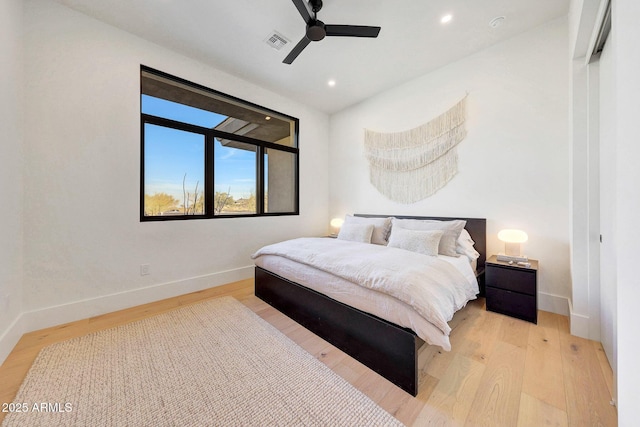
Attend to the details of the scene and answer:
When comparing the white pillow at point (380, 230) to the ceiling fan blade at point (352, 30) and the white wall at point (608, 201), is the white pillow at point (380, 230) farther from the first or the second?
the ceiling fan blade at point (352, 30)

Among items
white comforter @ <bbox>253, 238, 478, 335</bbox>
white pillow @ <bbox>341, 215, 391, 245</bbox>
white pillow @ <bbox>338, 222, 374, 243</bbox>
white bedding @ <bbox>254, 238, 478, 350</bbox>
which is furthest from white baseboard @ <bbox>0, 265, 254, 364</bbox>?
white pillow @ <bbox>341, 215, 391, 245</bbox>

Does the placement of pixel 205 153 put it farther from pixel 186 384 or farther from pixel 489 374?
pixel 489 374

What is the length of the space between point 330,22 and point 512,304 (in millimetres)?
3298

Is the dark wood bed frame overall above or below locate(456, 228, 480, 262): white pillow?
below

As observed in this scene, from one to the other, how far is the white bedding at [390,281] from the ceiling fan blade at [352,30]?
1.99 metres

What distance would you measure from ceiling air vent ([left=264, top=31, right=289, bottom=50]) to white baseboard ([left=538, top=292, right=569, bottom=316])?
3870 millimetres

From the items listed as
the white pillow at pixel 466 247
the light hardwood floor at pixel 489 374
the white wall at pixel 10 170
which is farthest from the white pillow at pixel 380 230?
the white wall at pixel 10 170

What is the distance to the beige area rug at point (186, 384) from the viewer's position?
3.93 feet

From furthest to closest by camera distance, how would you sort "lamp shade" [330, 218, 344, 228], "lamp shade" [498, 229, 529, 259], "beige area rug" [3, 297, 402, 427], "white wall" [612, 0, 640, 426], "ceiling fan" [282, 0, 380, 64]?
"lamp shade" [330, 218, 344, 228]
"lamp shade" [498, 229, 529, 259]
"ceiling fan" [282, 0, 380, 64]
"beige area rug" [3, 297, 402, 427]
"white wall" [612, 0, 640, 426]

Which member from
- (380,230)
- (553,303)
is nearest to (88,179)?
(380,230)

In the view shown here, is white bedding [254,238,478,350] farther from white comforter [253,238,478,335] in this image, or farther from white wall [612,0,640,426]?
white wall [612,0,640,426]

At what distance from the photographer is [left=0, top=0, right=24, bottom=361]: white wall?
1.64 meters

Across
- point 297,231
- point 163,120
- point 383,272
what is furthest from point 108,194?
point 383,272

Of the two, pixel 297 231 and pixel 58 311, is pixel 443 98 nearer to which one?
pixel 297 231
